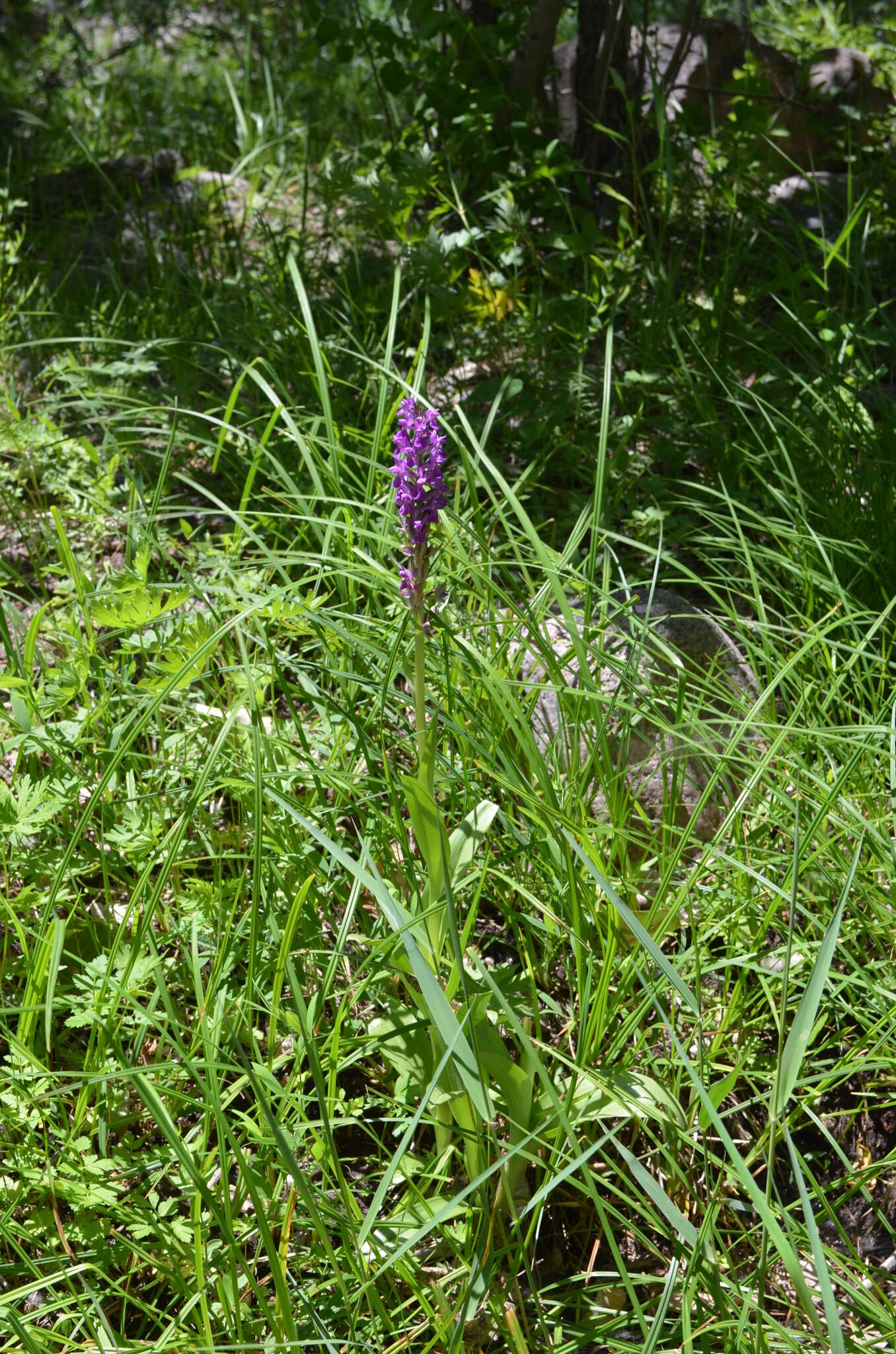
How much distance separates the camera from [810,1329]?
121 cm

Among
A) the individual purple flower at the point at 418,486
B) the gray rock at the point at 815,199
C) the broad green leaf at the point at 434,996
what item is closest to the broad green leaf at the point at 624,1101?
the broad green leaf at the point at 434,996

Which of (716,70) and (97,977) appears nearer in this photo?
(97,977)

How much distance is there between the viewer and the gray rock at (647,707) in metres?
1.54

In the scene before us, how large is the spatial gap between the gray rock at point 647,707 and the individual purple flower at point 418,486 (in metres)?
0.35

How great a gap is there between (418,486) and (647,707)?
63cm

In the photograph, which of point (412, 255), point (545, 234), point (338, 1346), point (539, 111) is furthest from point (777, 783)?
point (539, 111)

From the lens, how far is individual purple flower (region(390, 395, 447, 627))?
117 centimetres

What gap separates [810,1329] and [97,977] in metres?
0.98

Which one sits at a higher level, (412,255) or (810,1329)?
(412,255)

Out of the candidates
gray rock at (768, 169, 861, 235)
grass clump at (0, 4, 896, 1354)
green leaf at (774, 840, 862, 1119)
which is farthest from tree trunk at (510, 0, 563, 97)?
green leaf at (774, 840, 862, 1119)

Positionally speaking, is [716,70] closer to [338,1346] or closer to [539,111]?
[539,111]

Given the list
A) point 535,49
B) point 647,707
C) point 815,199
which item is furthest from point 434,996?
point 815,199

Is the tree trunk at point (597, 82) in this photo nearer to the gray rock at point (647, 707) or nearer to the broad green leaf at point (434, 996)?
the gray rock at point (647, 707)

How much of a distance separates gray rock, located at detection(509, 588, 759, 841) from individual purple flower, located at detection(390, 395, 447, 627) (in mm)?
350
